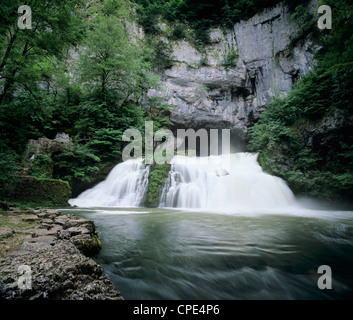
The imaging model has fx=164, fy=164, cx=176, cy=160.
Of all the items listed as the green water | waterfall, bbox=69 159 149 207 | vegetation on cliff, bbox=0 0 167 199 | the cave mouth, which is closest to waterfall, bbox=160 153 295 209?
waterfall, bbox=69 159 149 207

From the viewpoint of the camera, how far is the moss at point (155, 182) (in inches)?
297

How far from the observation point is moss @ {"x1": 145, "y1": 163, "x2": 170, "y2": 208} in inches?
297

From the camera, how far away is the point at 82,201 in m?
7.89

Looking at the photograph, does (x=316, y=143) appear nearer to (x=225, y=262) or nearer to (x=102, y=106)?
(x=225, y=262)

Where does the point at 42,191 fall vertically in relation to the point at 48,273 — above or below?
above

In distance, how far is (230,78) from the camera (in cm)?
1741

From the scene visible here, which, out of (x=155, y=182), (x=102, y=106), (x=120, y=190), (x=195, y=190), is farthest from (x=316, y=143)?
(x=102, y=106)

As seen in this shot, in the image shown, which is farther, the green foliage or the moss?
the moss

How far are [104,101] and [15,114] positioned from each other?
5.90 metres

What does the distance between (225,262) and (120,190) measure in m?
6.97

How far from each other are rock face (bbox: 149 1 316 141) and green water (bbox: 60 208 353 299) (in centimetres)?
1501

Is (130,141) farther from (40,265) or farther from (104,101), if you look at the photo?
(40,265)

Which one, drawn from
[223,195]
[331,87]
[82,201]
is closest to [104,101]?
[82,201]

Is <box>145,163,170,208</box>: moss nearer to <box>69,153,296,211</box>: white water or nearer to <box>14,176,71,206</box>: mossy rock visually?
<box>69,153,296,211</box>: white water
